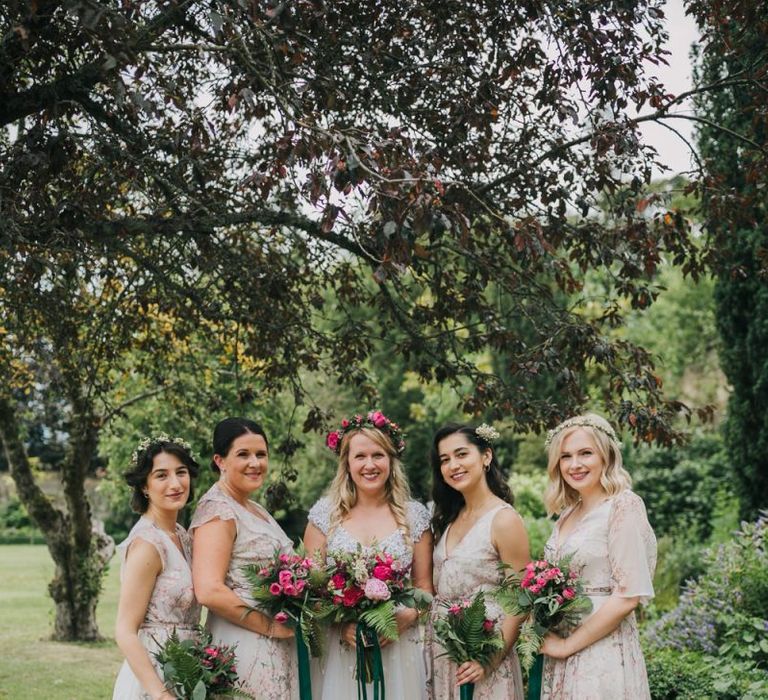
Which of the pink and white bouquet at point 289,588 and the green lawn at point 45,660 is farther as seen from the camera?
the green lawn at point 45,660

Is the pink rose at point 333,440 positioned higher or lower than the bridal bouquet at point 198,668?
higher

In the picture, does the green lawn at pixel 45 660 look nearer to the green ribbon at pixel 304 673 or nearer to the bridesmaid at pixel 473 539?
the green ribbon at pixel 304 673

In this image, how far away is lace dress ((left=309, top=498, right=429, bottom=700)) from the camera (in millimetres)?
4977

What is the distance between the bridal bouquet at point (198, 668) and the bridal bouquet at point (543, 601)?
1.33m

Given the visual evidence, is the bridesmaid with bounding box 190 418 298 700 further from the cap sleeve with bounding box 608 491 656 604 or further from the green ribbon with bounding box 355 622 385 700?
the cap sleeve with bounding box 608 491 656 604

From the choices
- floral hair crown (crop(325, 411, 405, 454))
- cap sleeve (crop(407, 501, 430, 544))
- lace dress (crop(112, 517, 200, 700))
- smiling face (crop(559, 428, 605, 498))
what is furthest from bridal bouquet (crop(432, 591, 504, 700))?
lace dress (crop(112, 517, 200, 700))

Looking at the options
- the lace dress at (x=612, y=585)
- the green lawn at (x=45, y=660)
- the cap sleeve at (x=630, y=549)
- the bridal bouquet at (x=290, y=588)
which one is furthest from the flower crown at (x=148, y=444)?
the green lawn at (x=45, y=660)

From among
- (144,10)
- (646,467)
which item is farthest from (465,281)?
(646,467)

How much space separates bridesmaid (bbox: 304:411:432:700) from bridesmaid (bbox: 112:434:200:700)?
0.75m

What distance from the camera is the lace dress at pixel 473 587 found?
488 centimetres

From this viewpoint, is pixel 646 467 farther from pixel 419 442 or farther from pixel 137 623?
pixel 137 623

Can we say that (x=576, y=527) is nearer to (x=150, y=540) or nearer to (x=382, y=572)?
(x=382, y=572)

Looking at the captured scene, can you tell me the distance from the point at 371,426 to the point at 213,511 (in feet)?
3.27

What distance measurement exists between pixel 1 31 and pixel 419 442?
82.2 feet
